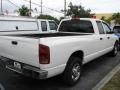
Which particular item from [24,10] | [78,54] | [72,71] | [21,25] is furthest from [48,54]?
[24,10]

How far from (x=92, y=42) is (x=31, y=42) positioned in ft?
8.32

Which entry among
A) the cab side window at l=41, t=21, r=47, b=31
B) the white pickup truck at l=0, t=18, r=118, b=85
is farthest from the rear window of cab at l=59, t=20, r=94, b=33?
the cab side window at l=41, t=21, r=47, b=31

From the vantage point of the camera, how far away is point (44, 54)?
14.8ft

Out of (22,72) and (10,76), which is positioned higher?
(22,72)

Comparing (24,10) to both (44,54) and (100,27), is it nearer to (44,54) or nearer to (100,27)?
(100,27)

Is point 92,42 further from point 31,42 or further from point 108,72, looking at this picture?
point 31,42

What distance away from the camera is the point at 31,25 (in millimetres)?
12047

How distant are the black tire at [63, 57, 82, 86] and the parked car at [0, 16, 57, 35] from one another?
16.0ft

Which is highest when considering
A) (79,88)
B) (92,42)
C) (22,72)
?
(92,42)

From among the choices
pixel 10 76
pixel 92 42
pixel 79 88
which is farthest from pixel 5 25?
pixel 79 88

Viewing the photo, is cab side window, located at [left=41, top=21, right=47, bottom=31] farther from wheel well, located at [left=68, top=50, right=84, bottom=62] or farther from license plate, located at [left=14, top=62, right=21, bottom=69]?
license plate, located at [left=14, top=62, right=21, bottom=69]

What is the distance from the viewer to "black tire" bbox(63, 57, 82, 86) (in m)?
5.45

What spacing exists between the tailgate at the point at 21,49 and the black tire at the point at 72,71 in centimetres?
116

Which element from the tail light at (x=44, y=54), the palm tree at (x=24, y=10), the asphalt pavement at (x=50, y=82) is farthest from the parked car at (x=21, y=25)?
the palm tree at (x=24, y=10)
